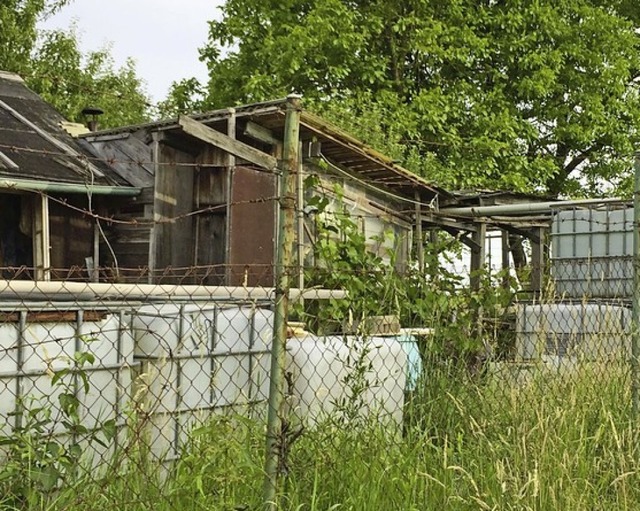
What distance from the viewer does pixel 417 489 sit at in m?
3.79

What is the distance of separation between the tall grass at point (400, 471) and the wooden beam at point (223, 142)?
552 cm

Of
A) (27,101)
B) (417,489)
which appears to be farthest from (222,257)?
(417,489)

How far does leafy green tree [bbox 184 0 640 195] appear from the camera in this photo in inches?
656

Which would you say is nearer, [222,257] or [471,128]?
[222,257]

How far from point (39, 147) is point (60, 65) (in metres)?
10.3

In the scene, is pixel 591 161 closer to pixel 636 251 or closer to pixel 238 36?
pixel 238 36

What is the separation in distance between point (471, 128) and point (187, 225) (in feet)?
27.9

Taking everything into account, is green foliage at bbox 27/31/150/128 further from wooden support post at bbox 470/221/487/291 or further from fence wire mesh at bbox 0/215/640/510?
fence wire mesh at bbox 0/215/640/510

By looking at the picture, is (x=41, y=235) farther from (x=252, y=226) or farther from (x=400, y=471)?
(x=400, y=471)

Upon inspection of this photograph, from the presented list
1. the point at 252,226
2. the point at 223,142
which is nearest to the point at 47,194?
the point at 223,142

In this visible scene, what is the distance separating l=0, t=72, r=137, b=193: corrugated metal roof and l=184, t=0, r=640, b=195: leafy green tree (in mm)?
4981

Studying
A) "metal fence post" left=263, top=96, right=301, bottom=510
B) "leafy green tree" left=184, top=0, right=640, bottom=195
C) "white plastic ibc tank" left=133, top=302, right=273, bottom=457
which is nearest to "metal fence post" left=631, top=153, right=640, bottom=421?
"white plastic ibc tank" left=133, top=302, right=273, bottom=457

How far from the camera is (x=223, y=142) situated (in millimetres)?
9703

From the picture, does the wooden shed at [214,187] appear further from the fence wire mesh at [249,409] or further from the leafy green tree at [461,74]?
the leafy green tree at [461,74]
